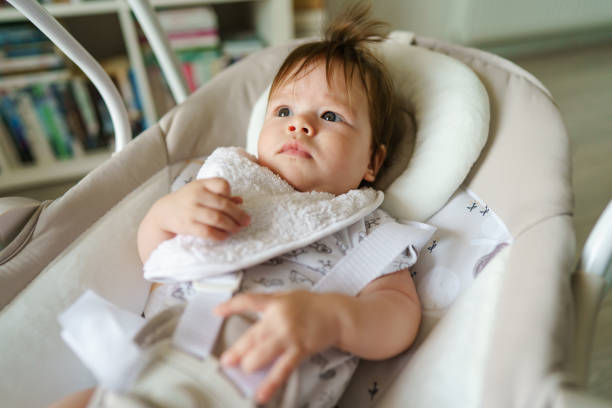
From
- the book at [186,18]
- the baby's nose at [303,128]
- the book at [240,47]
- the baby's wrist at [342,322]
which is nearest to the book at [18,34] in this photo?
the book at [186,18]

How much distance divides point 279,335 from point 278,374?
0.13 feet

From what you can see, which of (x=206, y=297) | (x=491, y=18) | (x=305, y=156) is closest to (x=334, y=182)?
(x=305, y=156)

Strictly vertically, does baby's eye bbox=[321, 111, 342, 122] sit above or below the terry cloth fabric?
above

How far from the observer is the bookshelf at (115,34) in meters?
1.59

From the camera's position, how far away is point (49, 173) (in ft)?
5.99

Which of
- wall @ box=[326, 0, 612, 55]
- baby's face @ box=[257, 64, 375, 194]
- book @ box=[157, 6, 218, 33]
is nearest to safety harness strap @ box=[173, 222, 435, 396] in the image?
baby's face @ box=[257, 64, 375, 194]

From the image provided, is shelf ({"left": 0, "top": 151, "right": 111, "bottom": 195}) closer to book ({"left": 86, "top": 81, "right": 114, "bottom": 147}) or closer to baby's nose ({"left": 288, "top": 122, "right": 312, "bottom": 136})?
book ({"left": 86, "top": 81, "right": 114, "bottom": 147})

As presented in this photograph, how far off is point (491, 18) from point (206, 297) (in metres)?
2.42

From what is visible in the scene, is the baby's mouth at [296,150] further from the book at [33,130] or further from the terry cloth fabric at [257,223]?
the book at [33,130]

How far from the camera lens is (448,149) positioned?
2.38 feet

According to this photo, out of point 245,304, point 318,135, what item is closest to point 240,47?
point 318,135

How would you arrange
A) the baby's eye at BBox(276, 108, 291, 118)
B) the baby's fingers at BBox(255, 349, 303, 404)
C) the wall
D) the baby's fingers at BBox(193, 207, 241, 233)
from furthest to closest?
1. the wall
2. the baby's eye at BBox(276, 108, 291, 118)
3. the baby's fingers at BBox(193, 207, 241, 233)
4. the baby's fingers at BBox(255, 349, 303, 404)

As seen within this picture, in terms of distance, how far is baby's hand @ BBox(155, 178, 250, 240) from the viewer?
561mm

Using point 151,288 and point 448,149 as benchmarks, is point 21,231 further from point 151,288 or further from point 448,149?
point 448,149
